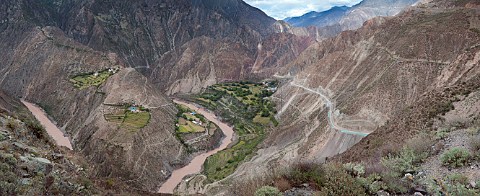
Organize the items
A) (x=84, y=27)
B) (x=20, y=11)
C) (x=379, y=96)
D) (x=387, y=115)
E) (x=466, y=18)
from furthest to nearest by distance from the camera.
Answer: (x=84, y=27), (x=20, y=11), (x=466, y=18), (x=379, y=96), (x=387, y=115)

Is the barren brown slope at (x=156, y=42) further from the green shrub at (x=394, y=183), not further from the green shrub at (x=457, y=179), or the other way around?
the green shrub at (x=457, y=179)

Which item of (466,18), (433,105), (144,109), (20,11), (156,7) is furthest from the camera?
(156,7)

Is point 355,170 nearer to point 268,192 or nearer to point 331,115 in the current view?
point 268,192

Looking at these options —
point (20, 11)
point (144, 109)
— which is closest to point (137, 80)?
point (144, 109)

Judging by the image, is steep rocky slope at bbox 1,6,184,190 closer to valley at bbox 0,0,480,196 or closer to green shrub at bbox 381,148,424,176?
valley at bbox 0,0,480,196

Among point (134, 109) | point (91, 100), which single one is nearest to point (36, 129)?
point (134, 109)

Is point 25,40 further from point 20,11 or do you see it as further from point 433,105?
point 433,105
